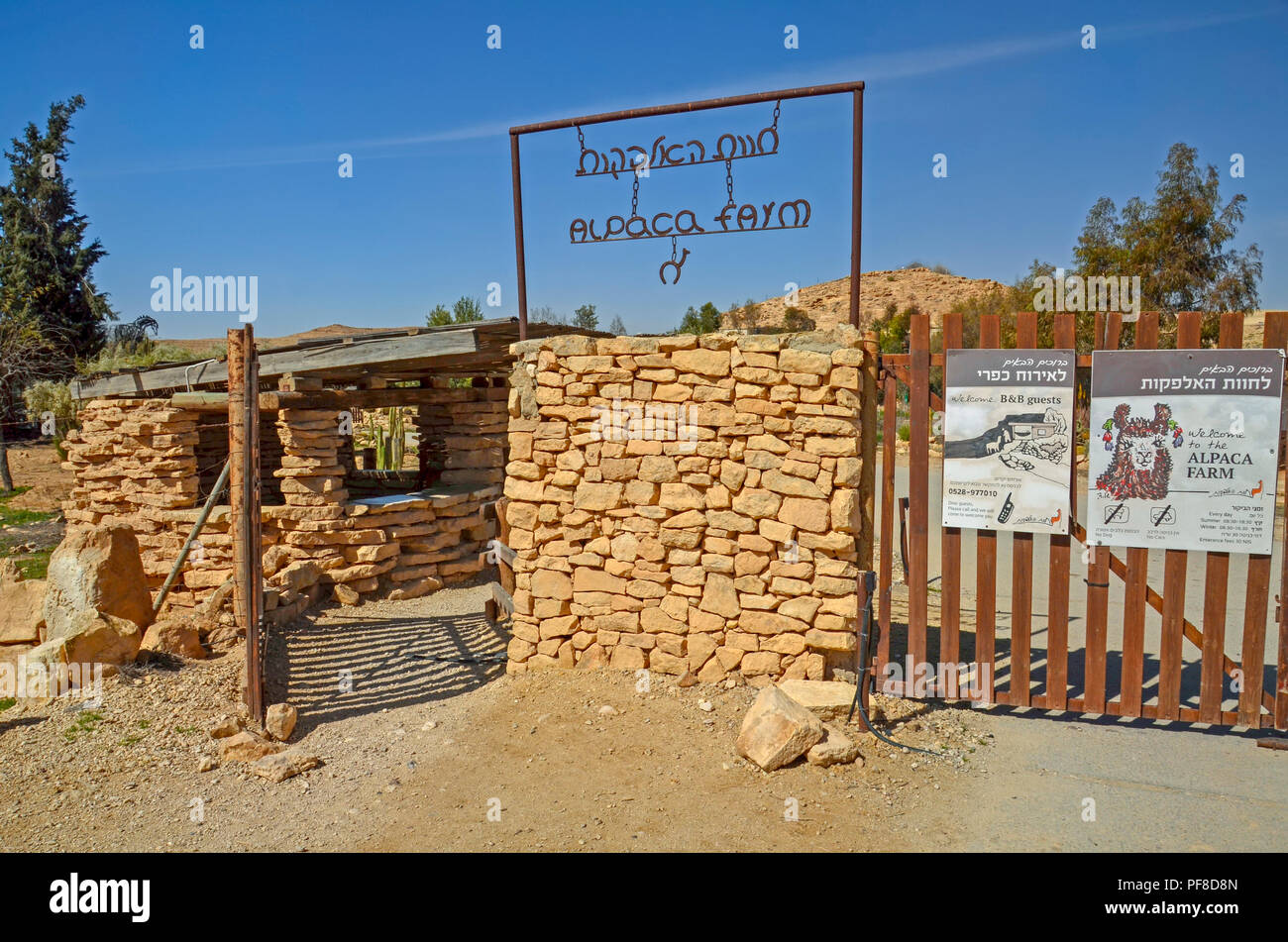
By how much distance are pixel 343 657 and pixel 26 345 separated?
55.4 ft

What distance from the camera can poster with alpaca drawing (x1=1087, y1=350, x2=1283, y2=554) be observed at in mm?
4684

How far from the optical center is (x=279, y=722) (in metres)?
5.65

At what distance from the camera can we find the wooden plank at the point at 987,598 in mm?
5082

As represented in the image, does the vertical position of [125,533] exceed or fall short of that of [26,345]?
it falls short

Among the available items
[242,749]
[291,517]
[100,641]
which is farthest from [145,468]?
[242,749]

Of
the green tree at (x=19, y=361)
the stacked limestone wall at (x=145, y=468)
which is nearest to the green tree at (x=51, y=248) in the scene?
the green tree at (x=19, y=361)

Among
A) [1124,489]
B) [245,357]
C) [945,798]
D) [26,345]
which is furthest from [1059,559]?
[26,345]

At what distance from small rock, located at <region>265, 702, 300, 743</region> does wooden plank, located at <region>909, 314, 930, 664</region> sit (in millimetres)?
4234

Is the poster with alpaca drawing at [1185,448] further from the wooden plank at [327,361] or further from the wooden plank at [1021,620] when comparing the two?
the wooden plank at [327,361]

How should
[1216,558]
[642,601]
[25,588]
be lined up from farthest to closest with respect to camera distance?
[25,588] → [642,601] → [1216,558]

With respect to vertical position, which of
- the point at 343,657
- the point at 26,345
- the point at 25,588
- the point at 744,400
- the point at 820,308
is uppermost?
the point at 820,308

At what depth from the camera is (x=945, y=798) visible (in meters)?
4.35
